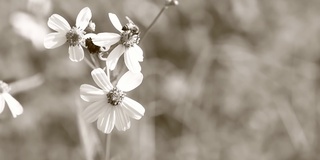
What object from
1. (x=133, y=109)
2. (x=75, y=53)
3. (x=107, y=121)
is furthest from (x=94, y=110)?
(x=75, y=53)

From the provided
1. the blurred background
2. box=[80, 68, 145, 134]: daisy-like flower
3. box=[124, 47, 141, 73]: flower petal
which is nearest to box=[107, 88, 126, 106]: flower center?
box=[80, 68, 145, 134]: daisy-like flower

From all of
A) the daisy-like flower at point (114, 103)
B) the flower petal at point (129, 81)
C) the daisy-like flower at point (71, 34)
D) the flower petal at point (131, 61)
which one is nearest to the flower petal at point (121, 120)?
the daisy-like flower at point (114, 103)

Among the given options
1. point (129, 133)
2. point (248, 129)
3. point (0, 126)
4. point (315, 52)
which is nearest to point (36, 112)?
point (0, 126)

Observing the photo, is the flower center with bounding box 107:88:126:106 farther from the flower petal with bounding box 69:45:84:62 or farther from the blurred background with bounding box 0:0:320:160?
the blurred background with bounding box 0:0:320:160

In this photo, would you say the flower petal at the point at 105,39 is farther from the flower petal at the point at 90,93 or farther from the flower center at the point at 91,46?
the flower petal at the point at 90,93

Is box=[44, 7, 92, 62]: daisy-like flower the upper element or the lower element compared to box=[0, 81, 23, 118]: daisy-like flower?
upper

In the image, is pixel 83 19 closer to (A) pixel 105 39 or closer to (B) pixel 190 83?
(A) pixel 105 39

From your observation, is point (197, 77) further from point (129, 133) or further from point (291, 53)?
point (291, 53)
